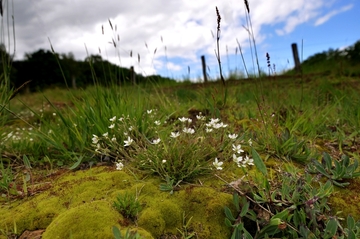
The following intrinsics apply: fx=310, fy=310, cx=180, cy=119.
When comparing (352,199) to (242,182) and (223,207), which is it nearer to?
(242,182)

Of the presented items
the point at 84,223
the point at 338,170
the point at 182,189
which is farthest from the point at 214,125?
the point at 84,223

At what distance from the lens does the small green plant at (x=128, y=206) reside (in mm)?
1660

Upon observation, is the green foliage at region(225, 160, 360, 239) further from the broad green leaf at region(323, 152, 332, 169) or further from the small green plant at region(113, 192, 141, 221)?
the small green plant at region(113, 192, 141, 221)

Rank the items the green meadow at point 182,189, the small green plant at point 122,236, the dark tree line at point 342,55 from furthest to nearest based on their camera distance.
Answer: the dark tree line at point 342,55 < the green meadow at point 182,189 < the small green plant at point 122,236

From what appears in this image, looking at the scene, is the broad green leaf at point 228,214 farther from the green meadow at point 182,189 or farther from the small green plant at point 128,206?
the small green plant at point 128,206

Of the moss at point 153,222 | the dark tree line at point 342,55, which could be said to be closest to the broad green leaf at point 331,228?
the moss at point 153,222

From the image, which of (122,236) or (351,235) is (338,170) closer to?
(351,235)

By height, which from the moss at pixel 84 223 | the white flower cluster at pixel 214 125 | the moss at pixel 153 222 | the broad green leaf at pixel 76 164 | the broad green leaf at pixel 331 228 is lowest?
the broad green leaf at pixel 331 228

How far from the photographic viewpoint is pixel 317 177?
2.00 meters

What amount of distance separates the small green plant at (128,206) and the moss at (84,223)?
0.04 m

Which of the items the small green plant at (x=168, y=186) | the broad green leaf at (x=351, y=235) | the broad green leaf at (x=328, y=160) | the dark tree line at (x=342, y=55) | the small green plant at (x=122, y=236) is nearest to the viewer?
the small green plant at (x=122, y=236)

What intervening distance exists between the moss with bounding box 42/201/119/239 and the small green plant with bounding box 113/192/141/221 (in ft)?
0.13

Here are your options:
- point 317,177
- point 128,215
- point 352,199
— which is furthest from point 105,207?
point 352,199

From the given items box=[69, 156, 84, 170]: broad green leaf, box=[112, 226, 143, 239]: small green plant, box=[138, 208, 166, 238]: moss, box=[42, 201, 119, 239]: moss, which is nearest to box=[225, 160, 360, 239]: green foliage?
box=[138, 208, 166, 238]: moss
